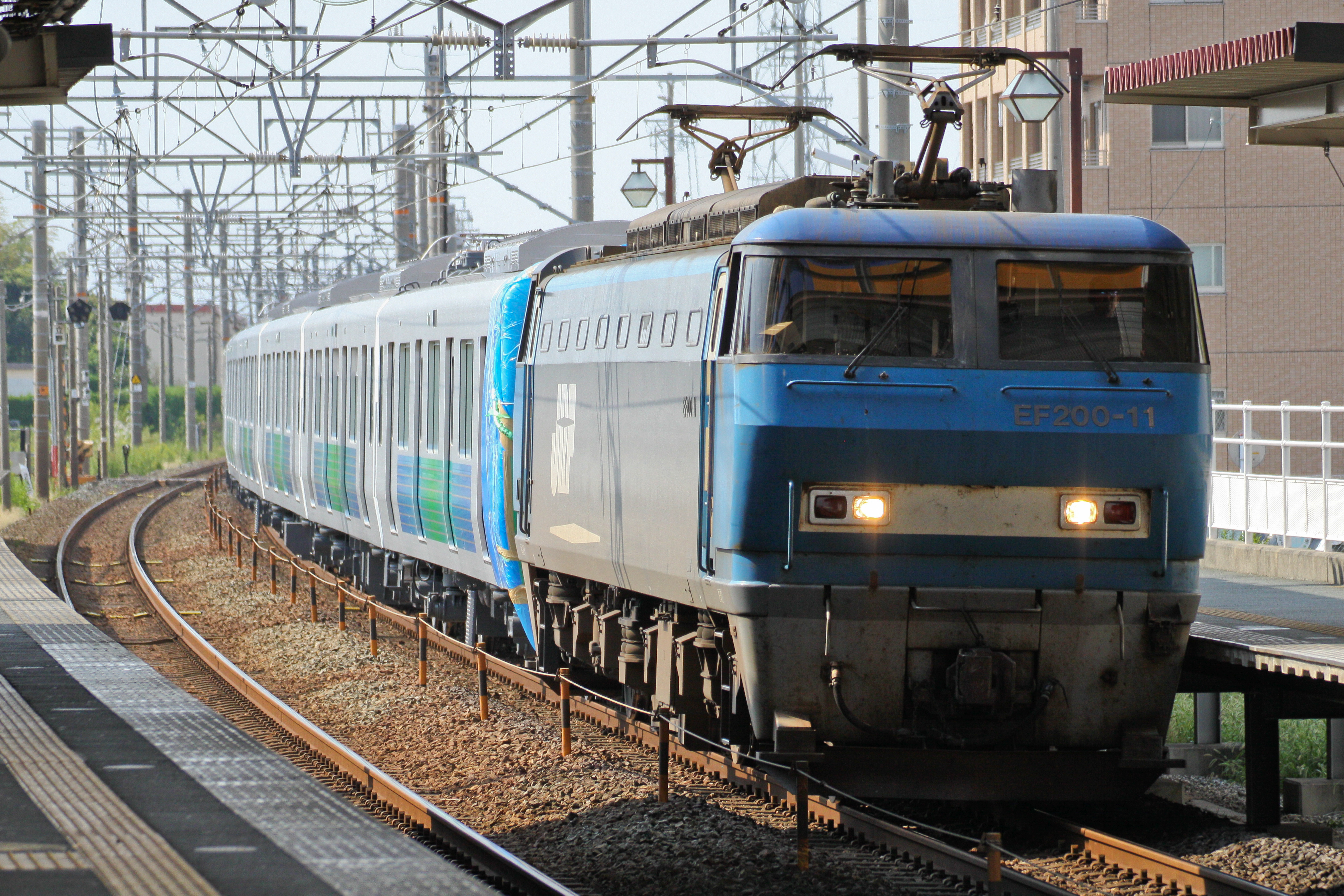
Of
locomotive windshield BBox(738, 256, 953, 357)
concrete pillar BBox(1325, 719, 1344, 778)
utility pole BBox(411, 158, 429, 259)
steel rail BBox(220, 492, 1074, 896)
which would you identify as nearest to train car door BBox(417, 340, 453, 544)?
steel rail BBox(220, 492, 1074, 896)

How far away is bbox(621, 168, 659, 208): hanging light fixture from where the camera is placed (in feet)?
75.9

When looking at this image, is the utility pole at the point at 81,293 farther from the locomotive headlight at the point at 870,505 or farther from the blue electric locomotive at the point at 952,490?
the locomotive headlight at the point at 870,505

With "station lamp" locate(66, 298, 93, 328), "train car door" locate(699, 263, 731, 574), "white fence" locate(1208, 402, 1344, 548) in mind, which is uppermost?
"station lamp" locate(66, 298, 93, 328)

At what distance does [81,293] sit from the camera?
1966 inches

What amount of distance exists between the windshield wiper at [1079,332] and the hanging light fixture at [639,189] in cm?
1442

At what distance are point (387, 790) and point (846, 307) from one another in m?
4.01

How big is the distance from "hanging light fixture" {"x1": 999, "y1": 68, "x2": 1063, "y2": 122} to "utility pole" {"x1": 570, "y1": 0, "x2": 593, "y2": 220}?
16.6 ft

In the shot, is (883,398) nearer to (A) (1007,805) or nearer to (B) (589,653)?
(A) (1007,805)

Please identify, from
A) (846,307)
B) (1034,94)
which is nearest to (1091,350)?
(846,307)

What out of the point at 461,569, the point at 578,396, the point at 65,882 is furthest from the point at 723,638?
the point at 461,569

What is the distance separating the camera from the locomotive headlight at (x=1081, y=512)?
8891 millimetres

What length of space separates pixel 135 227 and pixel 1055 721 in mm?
38656

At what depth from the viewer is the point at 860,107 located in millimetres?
22984

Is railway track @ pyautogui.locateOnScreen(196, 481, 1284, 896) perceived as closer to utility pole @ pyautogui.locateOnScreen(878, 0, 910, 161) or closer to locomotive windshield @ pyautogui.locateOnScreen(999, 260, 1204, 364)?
locomotive windshield @ pyautogui.locateOnScreen(999, 260, 1204, 364)
